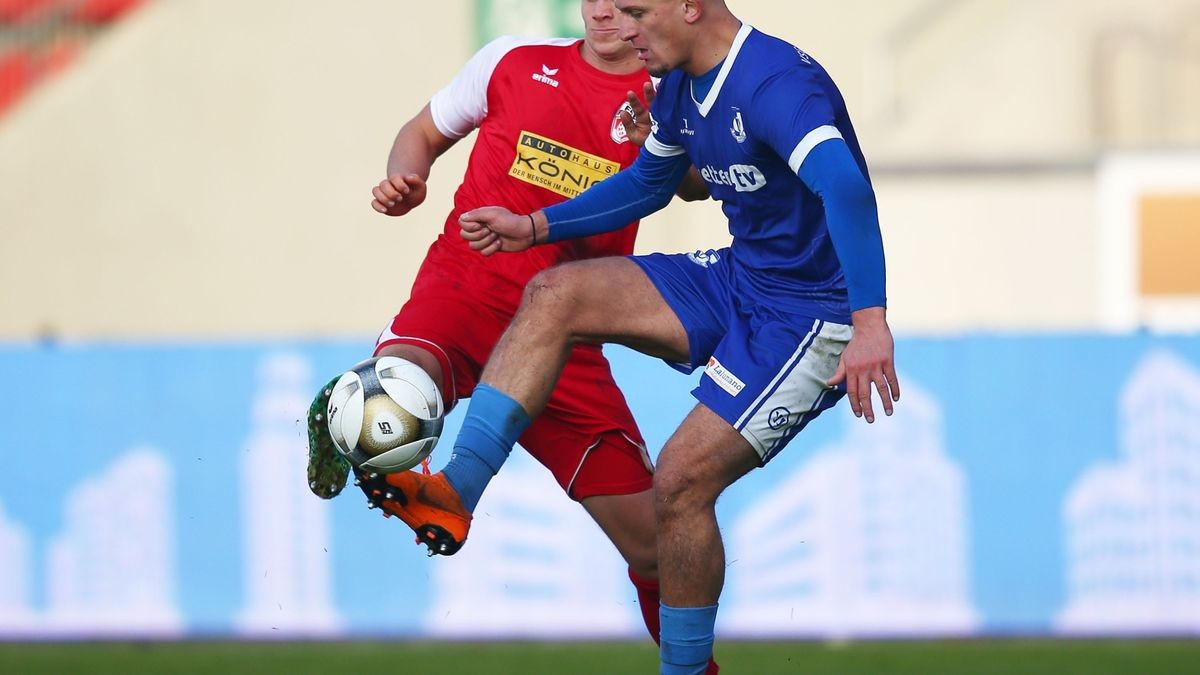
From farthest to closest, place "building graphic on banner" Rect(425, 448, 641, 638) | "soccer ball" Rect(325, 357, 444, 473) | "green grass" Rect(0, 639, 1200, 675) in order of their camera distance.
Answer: "building graphic on banner" Rect(425, 448, 641, 638), "green grass" Rect(0, 639, 1200, 675), "soccer ball" Rect(325, 357, 444, 473)

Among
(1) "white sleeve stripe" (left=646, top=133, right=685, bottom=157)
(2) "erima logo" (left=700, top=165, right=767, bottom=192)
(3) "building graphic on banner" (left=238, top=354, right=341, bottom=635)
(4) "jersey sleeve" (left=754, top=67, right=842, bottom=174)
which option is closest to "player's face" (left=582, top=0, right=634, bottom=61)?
(1) "white sleeve stripe" (left=646, top=133, right=685, bottom=157)

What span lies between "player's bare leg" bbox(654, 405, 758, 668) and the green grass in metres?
3.81

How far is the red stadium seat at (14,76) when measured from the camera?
1692 cm

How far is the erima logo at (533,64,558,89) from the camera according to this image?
6.21 meters

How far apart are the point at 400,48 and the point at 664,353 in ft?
36.0

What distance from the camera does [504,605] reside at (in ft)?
33.5

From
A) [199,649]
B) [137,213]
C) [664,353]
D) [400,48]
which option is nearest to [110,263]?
[137,213]

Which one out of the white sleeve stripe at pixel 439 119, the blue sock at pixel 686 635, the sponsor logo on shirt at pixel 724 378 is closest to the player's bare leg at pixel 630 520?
the blue sock at pixel 686 635

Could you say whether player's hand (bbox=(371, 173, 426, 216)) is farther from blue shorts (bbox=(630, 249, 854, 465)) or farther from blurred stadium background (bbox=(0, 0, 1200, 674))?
blurred stadium background (bbox=(0, 0, 1200, 674))

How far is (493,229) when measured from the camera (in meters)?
5.55

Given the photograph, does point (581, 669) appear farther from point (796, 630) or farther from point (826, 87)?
point (826, 87)

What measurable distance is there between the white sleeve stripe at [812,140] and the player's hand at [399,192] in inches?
52.1

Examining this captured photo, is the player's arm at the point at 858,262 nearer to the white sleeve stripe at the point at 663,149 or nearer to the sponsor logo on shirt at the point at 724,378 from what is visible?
the sponsor logo on shirt at the point at 724,378

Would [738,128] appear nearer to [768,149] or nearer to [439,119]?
[768,149]
